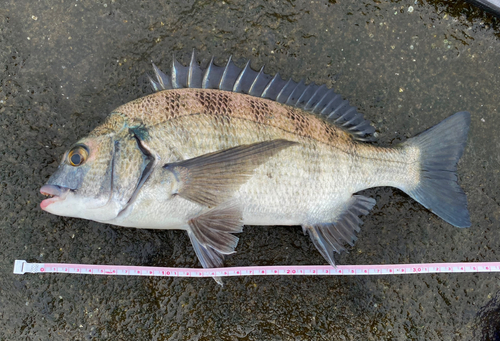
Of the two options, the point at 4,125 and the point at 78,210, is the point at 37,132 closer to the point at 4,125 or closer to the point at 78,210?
the point at 4,125

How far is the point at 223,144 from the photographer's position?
188cm

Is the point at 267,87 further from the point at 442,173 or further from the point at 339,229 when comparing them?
the point at 442,173

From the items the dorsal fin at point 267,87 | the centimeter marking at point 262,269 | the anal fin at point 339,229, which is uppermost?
the dorsal fin at point 267,87

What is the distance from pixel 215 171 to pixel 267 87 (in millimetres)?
663

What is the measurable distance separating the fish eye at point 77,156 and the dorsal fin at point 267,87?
59 cm

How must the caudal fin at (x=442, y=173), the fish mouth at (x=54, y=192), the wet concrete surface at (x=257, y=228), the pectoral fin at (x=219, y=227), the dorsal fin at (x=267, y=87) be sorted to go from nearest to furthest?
the fish mouth at (x=54, y=192) < the pectoral fin at (x=219, y=227) < the dorsal fin at (x=267, y=87) < the caudal fin at (x=442, y=173) < the wet concrete surface at (x=257, y=228)

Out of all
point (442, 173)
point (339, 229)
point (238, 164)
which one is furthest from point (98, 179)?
point (442, 173)

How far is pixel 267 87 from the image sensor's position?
2.07m

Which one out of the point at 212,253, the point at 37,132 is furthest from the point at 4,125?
the point at 212,253

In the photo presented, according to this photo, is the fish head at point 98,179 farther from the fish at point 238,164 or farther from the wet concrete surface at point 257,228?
the wet concrete surface at point 257,228

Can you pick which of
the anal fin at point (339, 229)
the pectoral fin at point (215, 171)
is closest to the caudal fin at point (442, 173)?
the anal fin at point (339, 229)

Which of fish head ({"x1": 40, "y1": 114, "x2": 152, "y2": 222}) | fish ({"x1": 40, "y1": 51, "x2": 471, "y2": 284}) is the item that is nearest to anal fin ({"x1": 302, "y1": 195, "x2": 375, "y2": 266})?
fish ({"x1": 40, "y1": 51, "x2": 471, "y2": 284})

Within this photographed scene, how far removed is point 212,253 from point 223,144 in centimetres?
66

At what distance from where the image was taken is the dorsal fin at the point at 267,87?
203cm
